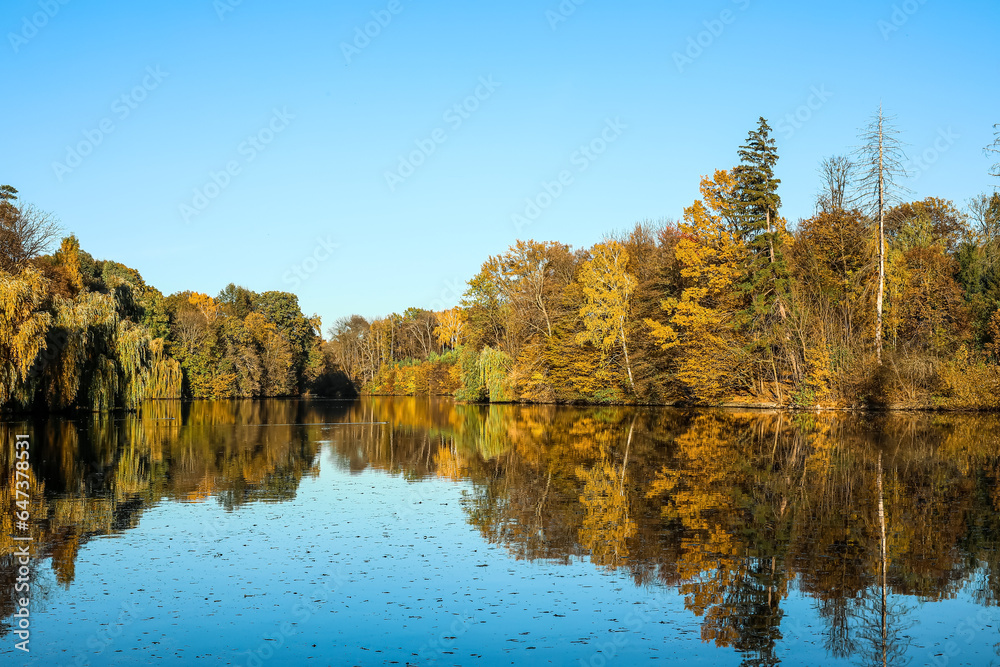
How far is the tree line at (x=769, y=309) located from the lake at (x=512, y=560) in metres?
19.7

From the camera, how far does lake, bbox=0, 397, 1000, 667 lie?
281 inches

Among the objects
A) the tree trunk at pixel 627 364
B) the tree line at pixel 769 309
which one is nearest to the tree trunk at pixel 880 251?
the tree line at pixel 769 309

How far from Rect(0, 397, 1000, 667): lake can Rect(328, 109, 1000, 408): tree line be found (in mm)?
19728

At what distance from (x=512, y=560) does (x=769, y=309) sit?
120 feet

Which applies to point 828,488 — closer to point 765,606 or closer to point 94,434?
point 765,606

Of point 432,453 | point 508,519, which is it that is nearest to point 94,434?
point 432,453

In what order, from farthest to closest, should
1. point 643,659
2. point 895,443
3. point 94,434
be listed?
point 94,434 < point 895,443 < point 643,659

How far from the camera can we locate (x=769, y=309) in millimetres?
43250

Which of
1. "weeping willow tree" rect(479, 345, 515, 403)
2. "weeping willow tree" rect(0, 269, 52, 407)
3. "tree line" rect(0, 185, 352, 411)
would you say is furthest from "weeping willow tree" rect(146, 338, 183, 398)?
"weeping willow tree" rect(479, 345, 515, 403)

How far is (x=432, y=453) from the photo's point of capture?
24453 mm

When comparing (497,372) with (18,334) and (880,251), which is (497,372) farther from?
(18,334)

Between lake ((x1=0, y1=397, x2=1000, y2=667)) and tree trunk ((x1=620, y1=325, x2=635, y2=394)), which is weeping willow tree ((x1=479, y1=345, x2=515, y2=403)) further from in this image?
lake ((x1=0, y1=397, x2=1000, y2=667))

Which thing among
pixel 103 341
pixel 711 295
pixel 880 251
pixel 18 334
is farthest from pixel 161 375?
pixel 880 251

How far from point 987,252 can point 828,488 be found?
32.8 metres
